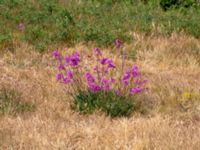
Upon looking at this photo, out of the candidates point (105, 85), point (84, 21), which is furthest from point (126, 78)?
point (84, 21)

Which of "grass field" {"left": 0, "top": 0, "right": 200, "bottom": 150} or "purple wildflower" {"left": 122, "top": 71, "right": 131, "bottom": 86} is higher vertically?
"purple wildflower" {"left": 122, "top": 71, "right": 131, "bottom": 86}

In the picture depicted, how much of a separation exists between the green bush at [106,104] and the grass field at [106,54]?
103 mm

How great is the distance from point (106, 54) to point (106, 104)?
8.84 ft

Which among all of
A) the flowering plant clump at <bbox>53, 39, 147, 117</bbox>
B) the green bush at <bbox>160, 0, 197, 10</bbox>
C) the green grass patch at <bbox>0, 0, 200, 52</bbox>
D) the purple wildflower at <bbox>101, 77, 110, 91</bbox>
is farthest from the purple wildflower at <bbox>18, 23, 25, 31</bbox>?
the green bush at <bbox>160, 0, 197, 10</bbox>

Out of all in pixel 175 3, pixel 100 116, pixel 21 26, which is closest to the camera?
pixel 100 116

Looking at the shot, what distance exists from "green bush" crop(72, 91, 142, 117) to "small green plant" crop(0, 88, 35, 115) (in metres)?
0.54

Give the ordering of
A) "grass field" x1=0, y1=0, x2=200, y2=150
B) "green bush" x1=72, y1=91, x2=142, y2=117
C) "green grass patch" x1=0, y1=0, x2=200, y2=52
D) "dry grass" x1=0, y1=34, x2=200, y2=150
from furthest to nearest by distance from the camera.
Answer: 1. "green grass patch" x1=0, y1=0, x2=200, y2=52
2. "green bush" x1=72, y1=91, x2=142, y2=117
3. "grass field" x1=0, y1=0, x2=200, y2=150
4. "dry grass" x1=0, y1=34, x2=200, y2=150

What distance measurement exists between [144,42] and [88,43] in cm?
100

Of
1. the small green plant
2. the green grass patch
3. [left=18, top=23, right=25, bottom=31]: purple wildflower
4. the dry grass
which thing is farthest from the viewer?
[left=18, top=23, right=25, bottom=31]: purple wildflower

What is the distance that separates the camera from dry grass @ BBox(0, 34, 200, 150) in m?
5.28

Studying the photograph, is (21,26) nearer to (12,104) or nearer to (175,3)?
(12,104)

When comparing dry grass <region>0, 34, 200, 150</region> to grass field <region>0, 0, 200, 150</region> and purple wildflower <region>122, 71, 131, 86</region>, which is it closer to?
grass field <region>0, 0, 200, 150</region>

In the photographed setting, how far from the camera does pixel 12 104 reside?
622 cm

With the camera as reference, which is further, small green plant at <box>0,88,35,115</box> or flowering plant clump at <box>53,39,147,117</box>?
flowering plant clump at <box>53,39,147,117</box>
